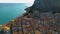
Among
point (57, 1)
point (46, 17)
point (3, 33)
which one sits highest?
point (57, 1)

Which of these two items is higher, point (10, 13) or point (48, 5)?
point (48, 5)

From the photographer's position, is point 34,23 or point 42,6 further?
point 42,6

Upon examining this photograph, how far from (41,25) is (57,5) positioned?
0.54 m

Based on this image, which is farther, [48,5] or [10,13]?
[10,13]

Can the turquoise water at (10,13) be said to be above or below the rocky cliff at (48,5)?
below

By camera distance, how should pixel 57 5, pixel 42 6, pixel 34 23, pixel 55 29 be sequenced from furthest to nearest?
pixel 42 6 < pixel 57 5 < pixel 34 23 < pixel 55 29

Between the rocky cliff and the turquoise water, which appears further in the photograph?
the turquoise water

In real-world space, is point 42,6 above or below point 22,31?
above

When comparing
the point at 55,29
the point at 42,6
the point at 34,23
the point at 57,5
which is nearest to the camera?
the point at 55,29

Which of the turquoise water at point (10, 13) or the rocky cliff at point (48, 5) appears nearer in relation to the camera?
the rocky cliff at point (48, 5)

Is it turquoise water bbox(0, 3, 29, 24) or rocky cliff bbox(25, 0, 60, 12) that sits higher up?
rocky cliff bbox(25, 0, 60, 12)

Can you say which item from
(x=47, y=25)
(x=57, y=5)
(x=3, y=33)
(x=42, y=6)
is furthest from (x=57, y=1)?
(x=3, y=33)

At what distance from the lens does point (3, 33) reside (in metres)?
2.50

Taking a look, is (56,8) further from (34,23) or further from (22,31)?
(22,31)
